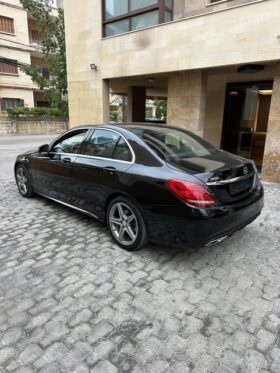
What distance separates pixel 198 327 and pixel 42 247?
7.07ft

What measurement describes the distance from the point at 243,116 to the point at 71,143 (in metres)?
7.34

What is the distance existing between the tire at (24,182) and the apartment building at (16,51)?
26.4 m

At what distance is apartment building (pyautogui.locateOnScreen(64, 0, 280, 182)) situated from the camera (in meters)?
6.04

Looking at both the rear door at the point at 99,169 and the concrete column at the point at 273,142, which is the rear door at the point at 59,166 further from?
the concrete column at the point at 273,142

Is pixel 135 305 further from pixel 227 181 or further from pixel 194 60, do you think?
pixel 194 60

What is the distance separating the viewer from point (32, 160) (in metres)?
5.14

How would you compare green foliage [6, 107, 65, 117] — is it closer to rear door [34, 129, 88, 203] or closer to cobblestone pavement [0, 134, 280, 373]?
rear door [34, 129, 88, 203]

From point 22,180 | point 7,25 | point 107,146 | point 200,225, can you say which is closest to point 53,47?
point 22,180

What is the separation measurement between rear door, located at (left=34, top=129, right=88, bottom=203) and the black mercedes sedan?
2 centimetres

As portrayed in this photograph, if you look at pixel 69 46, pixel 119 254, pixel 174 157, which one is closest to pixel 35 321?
pixel 119 254

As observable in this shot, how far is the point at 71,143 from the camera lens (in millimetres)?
4453

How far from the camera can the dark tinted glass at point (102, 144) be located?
12.1ft

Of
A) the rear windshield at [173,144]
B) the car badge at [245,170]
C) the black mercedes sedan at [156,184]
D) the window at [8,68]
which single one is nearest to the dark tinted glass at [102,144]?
the black mercedes sedan at [156,184]

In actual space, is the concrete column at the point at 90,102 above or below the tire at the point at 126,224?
above
